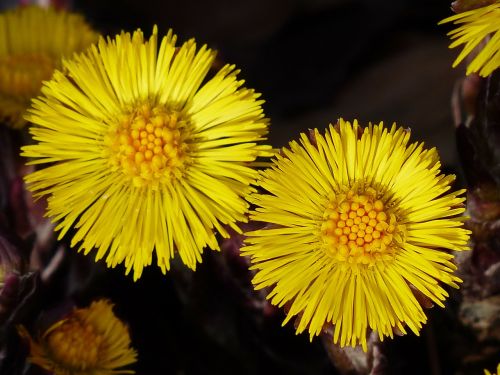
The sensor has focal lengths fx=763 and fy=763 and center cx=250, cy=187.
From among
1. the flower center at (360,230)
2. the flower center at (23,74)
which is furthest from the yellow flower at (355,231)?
the flower center at (23,74)

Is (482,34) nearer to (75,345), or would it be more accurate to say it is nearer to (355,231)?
(355,231)

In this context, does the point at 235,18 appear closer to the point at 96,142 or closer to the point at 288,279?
the point at 96,142

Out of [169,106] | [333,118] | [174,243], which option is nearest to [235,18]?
[333,118]

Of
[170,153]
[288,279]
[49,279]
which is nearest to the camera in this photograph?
[288,279]

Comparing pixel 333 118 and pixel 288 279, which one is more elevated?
pixel 333 118

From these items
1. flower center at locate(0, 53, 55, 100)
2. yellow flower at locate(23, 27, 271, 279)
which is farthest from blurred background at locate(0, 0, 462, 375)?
flower center at locate(0, 53, 55, 100)

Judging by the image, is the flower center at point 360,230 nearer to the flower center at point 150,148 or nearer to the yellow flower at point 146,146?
the yellow flower at point 146,146

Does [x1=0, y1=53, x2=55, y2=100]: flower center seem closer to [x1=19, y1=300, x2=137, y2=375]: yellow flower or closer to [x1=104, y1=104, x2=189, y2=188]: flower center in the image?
[x1=104, y1=104, x2=189, y2=188]: flower center
